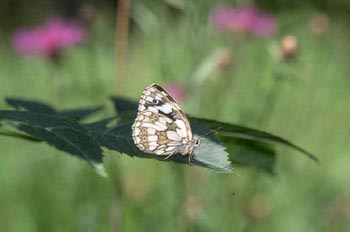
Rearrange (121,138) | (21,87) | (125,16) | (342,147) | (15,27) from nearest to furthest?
(121,138) < (125,16) < (342,147) < (21,87) < (15,27)

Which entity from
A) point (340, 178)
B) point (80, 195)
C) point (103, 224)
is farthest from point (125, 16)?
point (340, 178)

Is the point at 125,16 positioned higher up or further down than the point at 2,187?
higher up

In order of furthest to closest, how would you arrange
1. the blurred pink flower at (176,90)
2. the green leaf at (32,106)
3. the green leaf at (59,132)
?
the blurred pink flower at (176,90), the green leaf at (32,106), the green leaf at (59,132)

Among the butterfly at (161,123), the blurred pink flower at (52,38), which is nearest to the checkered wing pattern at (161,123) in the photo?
the butterfly at (161,123)

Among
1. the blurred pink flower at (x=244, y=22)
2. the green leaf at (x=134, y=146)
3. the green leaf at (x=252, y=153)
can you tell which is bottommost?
the green leaf at (x=252, y=153)

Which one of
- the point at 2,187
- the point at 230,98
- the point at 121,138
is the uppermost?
the point at 121,138

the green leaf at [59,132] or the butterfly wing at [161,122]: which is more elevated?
the green leaf at [59,132]

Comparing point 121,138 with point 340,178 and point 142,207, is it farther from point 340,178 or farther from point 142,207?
point 340,178

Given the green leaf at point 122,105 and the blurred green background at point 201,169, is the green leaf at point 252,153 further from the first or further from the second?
the blurred green background at point 201,169

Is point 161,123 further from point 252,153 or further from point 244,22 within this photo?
point 244,22
